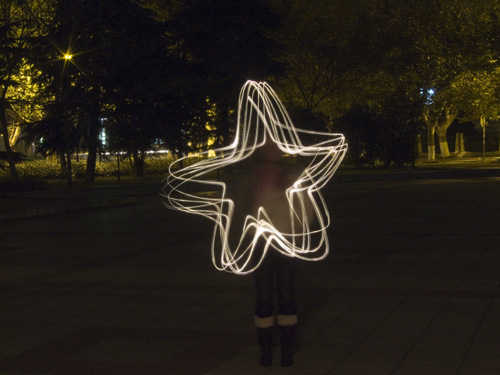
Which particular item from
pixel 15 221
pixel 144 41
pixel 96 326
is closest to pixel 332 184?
pixel 144 41

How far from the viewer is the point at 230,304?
9852mm

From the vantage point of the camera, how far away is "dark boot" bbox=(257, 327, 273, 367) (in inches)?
273

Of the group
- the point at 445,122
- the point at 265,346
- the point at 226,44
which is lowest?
the point at 265,346

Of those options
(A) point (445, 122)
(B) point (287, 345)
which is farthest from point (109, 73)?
(A) point (445, 122)

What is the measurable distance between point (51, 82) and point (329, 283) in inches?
1244

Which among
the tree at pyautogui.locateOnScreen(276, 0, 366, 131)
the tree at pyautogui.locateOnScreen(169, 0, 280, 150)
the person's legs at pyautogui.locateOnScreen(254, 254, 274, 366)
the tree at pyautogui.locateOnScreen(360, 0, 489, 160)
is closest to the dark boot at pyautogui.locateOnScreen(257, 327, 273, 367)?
the person's legs at pyautogui.locateOnScreen(254, 254, 274, 366)

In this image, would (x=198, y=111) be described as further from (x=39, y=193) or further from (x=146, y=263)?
(x=146, y=263)

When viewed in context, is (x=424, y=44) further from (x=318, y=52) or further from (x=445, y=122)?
(x=445, y=122)

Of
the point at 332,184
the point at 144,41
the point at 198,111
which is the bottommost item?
the point at 332,184

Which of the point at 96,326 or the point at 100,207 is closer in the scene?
the point at 96,326

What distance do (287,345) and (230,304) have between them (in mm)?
2976

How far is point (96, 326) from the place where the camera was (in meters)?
8.84

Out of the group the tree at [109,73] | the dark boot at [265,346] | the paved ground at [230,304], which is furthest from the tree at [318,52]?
the dark boot at [265,346]

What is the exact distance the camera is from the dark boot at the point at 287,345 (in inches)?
272
